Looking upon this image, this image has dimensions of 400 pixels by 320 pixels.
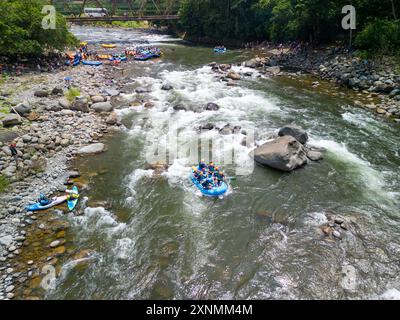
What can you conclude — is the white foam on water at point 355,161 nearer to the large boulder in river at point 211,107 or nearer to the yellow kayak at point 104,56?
the large boulder in river at point 211,107

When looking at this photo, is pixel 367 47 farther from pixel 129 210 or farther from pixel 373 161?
pixel 129 210

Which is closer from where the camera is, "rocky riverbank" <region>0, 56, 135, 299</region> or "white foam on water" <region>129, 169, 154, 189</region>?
"rocky riverbank" <region>0, 56, 135, 299</region>

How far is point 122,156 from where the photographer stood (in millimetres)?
18359

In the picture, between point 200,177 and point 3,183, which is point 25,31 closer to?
point 3,183

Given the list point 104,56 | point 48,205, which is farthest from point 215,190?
point 104,56

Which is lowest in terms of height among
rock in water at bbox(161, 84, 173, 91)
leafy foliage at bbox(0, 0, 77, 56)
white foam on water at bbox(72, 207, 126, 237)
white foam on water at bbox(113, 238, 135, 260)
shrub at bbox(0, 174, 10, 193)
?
white foam on water at bbox(113, 238, 135, 260)

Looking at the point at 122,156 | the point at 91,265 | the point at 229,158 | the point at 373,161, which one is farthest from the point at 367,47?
the point at 91,265

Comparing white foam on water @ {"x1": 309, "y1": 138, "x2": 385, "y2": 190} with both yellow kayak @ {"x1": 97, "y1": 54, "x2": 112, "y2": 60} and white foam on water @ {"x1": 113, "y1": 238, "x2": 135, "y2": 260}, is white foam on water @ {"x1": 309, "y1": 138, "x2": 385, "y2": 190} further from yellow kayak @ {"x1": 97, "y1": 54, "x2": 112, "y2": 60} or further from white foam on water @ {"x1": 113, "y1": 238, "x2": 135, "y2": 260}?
yellow kayak @ {"x1": 97, "y1": 54, "x2": 112, "y2": 60}

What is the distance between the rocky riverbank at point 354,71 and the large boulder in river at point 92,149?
2077 centimetres

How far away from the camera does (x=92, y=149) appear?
60.9 ft

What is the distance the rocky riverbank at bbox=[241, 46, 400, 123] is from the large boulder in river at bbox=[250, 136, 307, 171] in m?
9.95

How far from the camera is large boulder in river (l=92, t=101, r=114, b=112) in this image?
934 inches

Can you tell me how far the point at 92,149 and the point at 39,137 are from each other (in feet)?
10.9

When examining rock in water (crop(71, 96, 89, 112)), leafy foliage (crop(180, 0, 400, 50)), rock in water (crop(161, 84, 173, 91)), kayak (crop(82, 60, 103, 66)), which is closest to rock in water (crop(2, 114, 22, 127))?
rock in water (crop(71, 96, 89, 112))
